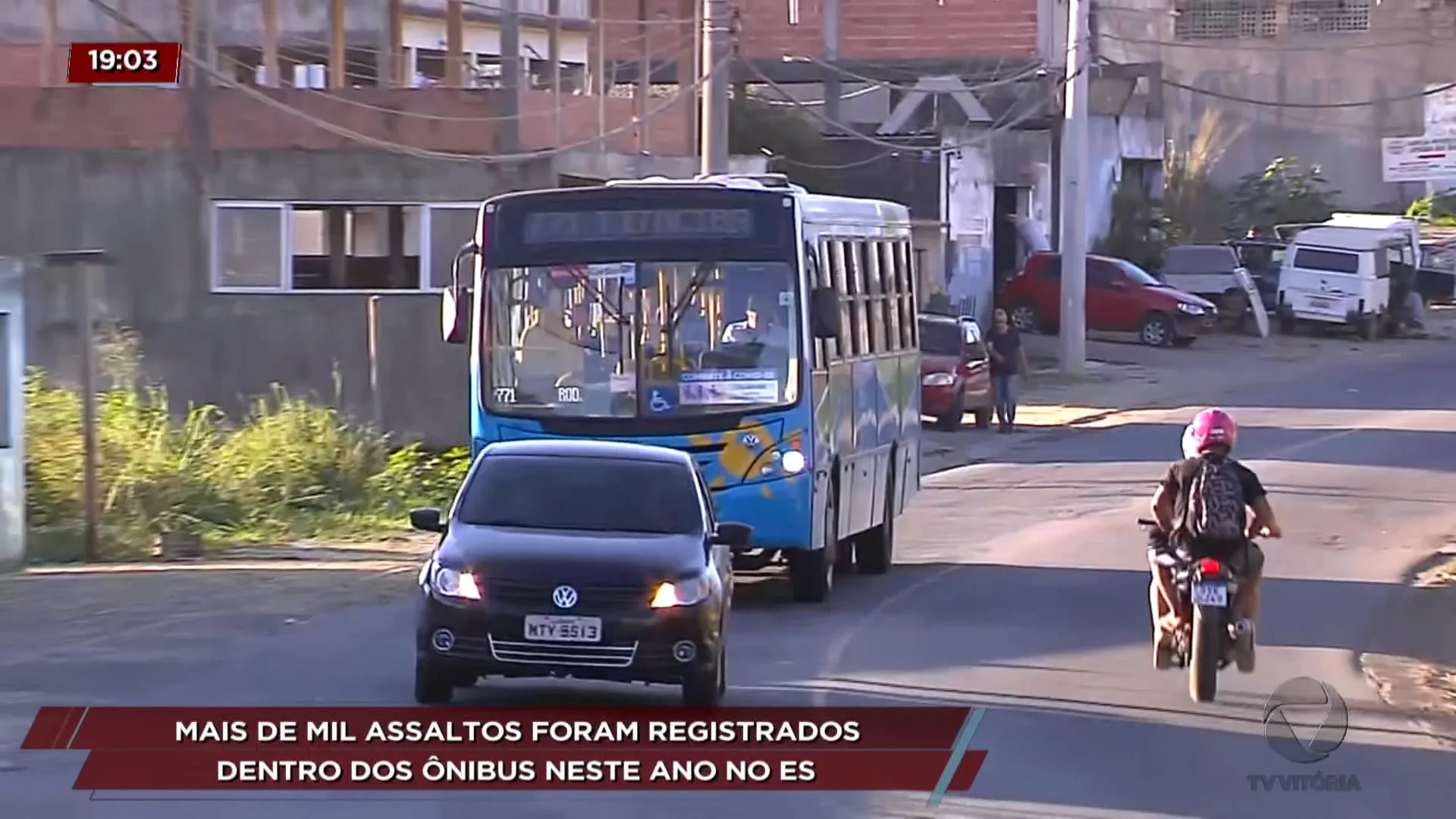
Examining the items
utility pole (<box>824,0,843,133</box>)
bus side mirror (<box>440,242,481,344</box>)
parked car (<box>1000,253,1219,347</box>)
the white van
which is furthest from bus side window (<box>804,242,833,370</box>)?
the white van

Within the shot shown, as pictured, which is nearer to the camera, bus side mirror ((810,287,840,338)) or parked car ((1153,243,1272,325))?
bus side mirror ((810,287,840,338))

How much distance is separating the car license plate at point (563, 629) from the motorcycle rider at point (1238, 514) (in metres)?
3.06

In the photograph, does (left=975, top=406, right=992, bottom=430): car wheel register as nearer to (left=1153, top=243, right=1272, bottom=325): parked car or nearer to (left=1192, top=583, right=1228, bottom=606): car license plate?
(left=1153, top=243, right=1272, bottom=325): parked car

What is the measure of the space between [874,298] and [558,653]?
28.3ft

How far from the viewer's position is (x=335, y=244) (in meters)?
29.8

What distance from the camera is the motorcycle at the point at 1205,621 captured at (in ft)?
39.0

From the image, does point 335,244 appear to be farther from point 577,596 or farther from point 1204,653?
point 1204,653

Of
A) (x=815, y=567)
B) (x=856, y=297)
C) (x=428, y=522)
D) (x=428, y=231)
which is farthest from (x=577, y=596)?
(x=428, y=231)

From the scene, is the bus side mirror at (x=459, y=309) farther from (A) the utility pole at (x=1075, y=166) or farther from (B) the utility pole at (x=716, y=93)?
(A) the utility pole at (x=1075, y=166)

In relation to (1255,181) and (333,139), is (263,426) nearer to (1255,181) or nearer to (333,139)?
(333,139)

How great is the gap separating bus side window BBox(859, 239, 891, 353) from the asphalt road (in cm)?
197

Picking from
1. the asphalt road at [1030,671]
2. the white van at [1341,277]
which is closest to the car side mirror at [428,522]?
the asphalt road at [1030,671]

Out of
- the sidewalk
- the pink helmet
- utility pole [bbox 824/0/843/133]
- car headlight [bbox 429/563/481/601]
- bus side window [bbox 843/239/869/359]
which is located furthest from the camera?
utility pole [bbox 824/0/843/133]

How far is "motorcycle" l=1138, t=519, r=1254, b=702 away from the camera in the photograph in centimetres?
1188
